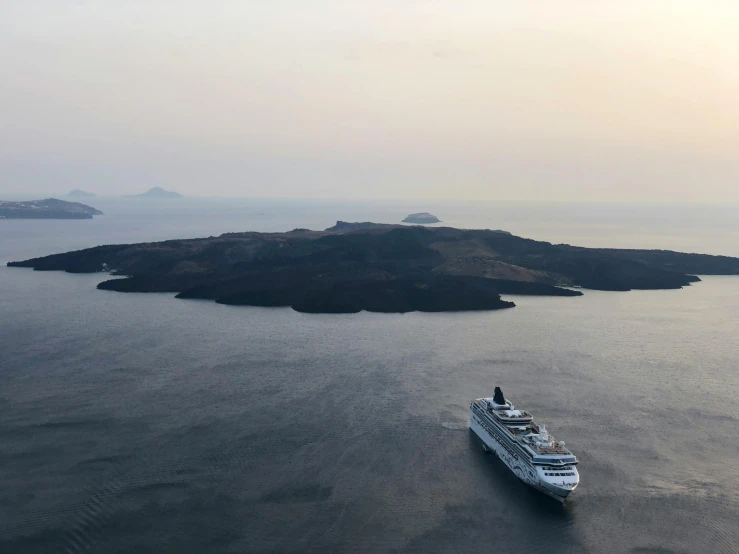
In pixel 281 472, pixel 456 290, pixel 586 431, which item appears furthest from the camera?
pixel 456 290

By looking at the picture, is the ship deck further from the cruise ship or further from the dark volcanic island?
the dark volcanic island

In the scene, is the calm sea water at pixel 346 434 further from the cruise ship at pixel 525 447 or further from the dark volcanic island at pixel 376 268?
the dark volcanic island at pixel 376 268

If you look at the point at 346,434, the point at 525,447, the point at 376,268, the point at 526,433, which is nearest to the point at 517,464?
the point at 525,447

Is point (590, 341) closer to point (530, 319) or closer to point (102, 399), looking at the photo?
point (530, 319)

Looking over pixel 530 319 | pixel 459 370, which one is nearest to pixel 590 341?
pixel 530 319

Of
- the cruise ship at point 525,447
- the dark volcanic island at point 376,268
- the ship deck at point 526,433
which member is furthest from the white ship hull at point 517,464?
the dark volcanic island at point 376,268

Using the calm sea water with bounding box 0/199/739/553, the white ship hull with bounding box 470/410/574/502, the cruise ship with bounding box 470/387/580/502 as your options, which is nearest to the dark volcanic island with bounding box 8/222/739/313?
the calm sea water with bounding box 0/199/739/553
